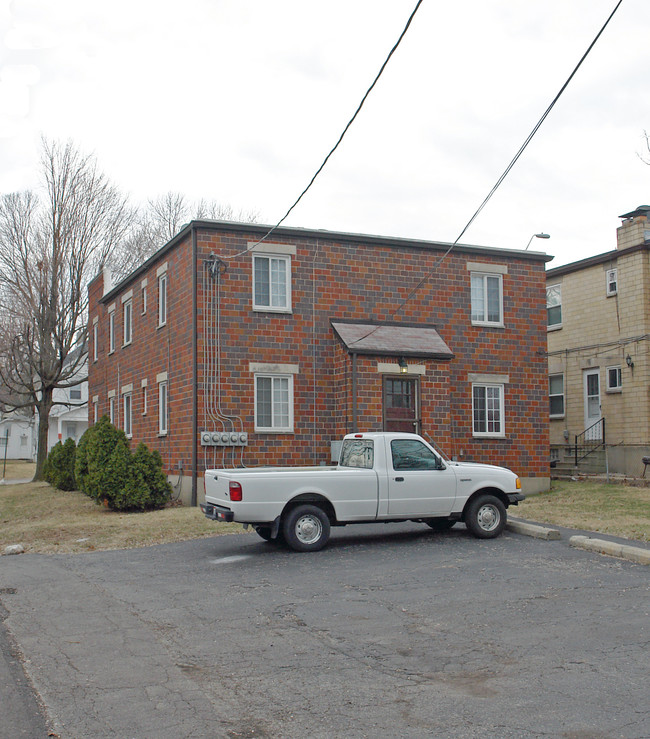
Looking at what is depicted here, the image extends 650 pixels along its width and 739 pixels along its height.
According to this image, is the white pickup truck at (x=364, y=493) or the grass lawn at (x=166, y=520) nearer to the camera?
the white pickup truck at (x=364, y=493)

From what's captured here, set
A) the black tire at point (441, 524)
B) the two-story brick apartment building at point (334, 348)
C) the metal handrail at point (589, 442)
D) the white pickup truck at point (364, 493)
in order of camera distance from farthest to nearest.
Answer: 1. the metal handrail at point (589, 442)
2. the two-story brick apartment building at point (334, 348)
3. the black tire at point (441, 524)
4. the white pickup truck at point (364, 493)

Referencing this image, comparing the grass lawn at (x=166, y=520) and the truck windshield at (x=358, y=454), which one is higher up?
the truck windshield at (x=358, y=454)

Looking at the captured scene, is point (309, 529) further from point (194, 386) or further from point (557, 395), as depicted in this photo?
point (557, 395)

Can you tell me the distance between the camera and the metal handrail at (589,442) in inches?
1079

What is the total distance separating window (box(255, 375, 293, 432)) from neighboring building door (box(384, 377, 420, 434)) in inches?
94.5

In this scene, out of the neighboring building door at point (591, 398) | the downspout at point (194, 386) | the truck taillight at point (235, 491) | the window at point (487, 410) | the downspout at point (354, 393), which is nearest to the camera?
the truck taillight at point (235, 491)

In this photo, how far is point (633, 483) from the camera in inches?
938

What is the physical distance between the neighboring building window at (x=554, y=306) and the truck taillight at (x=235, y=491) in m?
20.7

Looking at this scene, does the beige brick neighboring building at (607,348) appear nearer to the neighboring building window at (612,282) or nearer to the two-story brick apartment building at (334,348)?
the neighboring building window at (612,282)

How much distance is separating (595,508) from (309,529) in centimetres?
833

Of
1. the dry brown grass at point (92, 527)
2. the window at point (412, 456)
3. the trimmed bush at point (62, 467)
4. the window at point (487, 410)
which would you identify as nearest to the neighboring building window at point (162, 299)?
the dry brown grass at point (92, 527)

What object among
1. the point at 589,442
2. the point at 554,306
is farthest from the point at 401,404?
the point at 554,306

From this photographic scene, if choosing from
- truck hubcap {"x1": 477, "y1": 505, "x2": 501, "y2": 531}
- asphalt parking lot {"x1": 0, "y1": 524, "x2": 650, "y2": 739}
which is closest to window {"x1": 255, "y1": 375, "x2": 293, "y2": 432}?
truck hubcap {"x1": 477, "y1": 505, "x2": 501, "y2": 531}

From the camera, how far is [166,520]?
17.5 m
